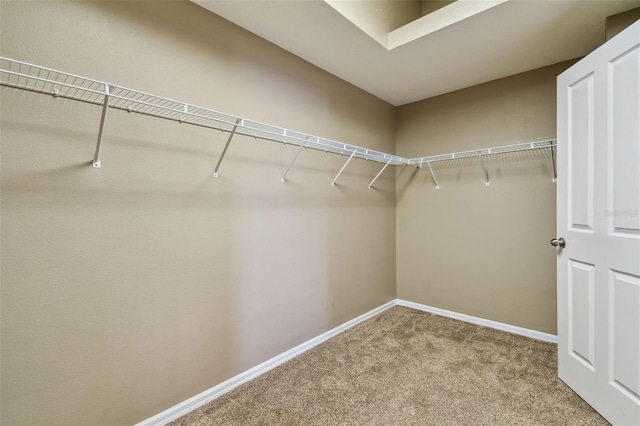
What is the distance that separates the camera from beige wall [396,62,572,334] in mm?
2383

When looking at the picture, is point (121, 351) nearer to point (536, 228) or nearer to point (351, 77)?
point (351, 77)

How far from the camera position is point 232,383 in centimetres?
177

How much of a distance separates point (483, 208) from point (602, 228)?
1.17 meters

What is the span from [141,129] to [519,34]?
2371mm

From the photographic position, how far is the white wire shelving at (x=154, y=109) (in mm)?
1087

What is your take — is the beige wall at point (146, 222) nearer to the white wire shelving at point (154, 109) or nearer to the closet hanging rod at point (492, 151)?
the white wire shelving at point (154, 109)

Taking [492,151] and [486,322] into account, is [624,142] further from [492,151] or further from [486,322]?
[486,322]

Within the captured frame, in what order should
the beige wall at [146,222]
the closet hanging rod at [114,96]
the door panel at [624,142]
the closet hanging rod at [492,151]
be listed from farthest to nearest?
the closet hanging rod at [492,151] → the door panel at [624,142] → the beige wall at [146,222] → the closet hanging rod at [114,96]

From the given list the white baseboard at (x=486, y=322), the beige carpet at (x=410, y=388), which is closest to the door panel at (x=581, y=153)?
the beige carpet at (x=410, y=388)

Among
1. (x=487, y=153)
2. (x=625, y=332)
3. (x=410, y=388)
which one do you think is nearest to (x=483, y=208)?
(x=487, y=153)

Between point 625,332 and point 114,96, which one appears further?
point 625,332

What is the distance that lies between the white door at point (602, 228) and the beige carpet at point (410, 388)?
0.23 meters

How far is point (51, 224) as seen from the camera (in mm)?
1202

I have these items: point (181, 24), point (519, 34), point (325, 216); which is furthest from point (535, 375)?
point (181, 24)
